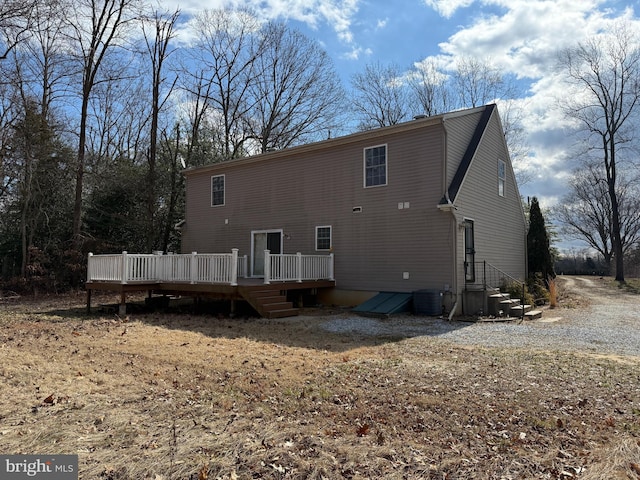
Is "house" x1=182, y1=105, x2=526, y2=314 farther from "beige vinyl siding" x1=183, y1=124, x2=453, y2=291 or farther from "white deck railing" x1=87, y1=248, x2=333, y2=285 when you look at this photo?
"white deck railing" x1=87, y1=248, x2=333, y2=285

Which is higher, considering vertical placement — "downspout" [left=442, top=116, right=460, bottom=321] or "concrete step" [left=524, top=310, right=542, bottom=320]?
"downspout" [left=442, top=116, right=460, bottom=321]

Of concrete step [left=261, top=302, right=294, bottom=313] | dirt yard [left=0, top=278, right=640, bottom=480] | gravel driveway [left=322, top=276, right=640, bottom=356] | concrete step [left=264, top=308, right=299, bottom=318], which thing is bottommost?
gravel driveway [left=322, top=276, right=640, bottom=356]

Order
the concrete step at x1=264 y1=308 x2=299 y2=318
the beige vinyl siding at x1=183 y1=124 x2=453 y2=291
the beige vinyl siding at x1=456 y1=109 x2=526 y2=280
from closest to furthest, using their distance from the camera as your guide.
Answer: the concrete step at x1=264 y1=308 x2=299 y2=318, the beige vinyl siding at x1=183 y1=124 x2=453 y2=291, the beige vinyl siding at x1=456 y1=109 x2=526 y2=280

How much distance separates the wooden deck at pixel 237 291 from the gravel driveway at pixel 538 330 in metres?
1.60

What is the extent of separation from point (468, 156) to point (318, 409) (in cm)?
1080

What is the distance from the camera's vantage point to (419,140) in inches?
513

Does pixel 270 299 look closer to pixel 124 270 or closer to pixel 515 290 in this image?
pixel 124 270

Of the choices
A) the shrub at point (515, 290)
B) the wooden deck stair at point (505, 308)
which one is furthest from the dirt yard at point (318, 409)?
the shrub at point (515, 290)

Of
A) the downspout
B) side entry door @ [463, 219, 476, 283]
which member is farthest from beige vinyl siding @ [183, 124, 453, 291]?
side entry door @ [463, 219, 476, 283]

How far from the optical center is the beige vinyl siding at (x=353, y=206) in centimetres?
1283

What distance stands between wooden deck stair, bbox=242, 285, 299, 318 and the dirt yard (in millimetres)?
3461

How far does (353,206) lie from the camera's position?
14.3 meters

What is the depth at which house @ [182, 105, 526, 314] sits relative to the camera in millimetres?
12703

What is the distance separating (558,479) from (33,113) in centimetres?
2075
